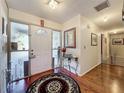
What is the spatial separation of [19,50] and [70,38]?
2.05m

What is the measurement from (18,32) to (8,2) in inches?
35.8

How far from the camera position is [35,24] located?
11.1 feet

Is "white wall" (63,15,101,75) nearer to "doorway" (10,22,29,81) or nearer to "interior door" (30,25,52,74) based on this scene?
"interior door" (30,25,52,74)

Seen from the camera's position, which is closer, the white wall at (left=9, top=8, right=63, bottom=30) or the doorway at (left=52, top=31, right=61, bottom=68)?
the white wall at (left=9, top=8, right=63, bottom=30)

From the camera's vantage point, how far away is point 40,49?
3547 millimetres

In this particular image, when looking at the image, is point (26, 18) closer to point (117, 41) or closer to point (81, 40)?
point (81, 40)

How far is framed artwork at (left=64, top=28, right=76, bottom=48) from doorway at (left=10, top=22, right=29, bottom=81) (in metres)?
1.73

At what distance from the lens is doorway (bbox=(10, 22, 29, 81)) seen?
2.83 meters

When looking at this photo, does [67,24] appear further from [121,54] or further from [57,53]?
[121,54]

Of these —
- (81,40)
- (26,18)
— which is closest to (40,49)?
(26,18)

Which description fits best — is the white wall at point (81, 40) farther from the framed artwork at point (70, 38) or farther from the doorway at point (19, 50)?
the doorway at point (19, 50)

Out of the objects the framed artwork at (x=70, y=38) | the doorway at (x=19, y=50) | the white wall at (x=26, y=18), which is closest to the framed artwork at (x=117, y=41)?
the framed artwork at (x=70, y=38)

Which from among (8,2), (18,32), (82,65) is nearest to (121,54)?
(82,65)

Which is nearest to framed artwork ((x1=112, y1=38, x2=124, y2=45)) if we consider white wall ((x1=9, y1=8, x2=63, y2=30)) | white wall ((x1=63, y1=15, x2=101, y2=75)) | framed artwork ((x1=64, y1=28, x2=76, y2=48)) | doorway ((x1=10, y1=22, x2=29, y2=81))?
white wall ((x1=63, y1=15, x2=101, y2=75))
